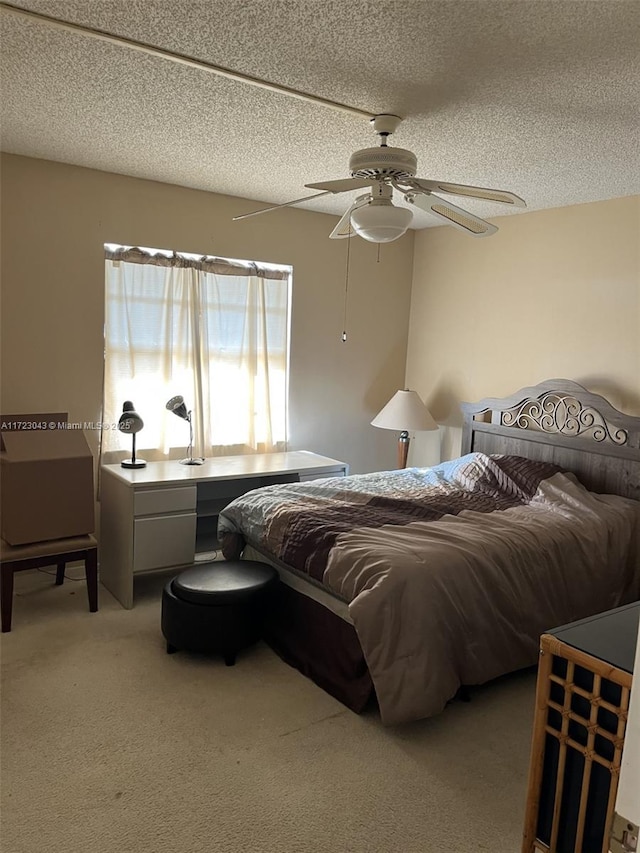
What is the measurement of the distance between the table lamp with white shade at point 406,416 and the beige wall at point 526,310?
1.24 ft

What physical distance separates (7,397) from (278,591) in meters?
1.96

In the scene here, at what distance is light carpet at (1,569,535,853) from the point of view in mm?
1921

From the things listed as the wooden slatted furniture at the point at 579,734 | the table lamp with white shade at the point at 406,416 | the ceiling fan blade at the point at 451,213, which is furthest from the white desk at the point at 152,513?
the wooden slatted furniture at the point at 579,734

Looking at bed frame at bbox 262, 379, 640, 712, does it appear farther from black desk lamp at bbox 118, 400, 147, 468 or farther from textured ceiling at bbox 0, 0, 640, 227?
textured ceiling at bbox 0, 0, 640, 227

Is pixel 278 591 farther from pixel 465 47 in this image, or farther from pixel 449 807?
pixel 465 47

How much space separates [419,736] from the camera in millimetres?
2439

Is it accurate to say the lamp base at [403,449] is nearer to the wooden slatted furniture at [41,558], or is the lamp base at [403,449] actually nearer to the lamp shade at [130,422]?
the lamp shade at [130,422]

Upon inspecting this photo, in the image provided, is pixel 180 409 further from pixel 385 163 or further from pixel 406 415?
pixel 385 163

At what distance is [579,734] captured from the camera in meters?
1.65

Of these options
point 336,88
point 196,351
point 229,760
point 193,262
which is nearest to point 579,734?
point 229,760

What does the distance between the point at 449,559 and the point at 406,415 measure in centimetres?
205

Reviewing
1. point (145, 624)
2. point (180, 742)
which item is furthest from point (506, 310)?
point (180, 742)

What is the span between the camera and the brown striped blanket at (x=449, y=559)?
8.02 feet

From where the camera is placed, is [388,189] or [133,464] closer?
[388,189]
